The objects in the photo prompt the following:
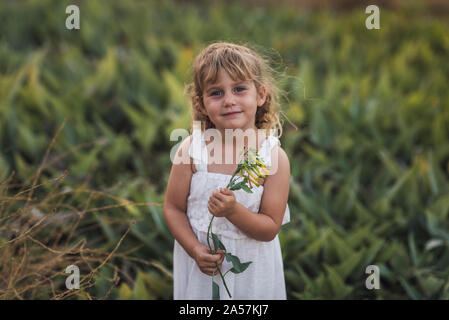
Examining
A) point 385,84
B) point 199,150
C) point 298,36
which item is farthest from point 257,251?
point 298,36

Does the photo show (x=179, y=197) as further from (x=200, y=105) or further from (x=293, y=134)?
(x=293, y=134)

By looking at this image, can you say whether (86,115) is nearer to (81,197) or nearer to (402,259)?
(81,197)

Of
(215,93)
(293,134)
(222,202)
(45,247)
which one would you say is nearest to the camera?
(222,202)

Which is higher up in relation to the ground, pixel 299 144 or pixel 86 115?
pixel 86 115

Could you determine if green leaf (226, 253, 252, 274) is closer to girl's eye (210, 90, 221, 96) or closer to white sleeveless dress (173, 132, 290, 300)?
white sleeveless dress (173, 132, 290, 300)

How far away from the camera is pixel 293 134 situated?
3014 millimetres

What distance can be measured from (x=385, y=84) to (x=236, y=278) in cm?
267

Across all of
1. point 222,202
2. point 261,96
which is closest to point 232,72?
point 261,96

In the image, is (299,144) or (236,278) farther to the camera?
(299,144)

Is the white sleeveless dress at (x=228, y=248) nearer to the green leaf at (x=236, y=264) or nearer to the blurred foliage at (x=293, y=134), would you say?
the green leaf at (x=236, y=264)

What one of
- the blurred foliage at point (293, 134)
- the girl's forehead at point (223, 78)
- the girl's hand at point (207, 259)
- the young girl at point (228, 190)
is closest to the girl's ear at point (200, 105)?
the young girl at point (228, 190)

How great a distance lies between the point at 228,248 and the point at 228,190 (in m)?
0.23

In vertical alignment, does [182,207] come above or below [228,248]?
above
